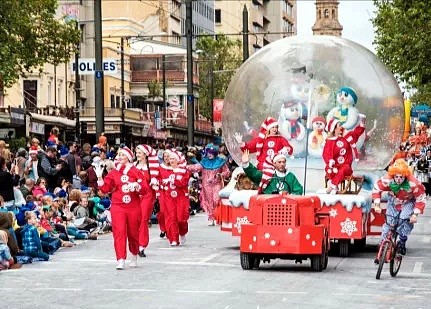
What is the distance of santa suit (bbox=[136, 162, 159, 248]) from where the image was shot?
21.6 m

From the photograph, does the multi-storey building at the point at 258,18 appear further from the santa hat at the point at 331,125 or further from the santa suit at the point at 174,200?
the santa hat at the point at 331,125

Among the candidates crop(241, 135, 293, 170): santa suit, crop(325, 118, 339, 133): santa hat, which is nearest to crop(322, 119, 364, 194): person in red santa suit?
crop(325, 118, 339, 133): santa hat

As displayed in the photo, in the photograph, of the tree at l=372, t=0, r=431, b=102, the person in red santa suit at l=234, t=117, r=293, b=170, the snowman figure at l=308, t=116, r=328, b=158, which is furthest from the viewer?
the tree at l=372, t=0, r=431, b=102

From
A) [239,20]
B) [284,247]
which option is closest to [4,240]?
[284,247]

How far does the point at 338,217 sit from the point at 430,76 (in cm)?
2232

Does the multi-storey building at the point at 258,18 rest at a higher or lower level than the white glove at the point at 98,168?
higher

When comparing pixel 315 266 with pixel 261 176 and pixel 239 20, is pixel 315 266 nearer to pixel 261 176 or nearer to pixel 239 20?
pixel 261 176

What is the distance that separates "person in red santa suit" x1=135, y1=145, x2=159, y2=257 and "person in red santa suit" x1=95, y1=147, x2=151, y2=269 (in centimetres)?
Answer: 26

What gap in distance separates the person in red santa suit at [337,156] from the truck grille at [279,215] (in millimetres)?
2954

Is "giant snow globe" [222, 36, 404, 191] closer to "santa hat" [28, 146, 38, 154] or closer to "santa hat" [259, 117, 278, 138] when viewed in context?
"santa hat" [259, 117, 278, 138]

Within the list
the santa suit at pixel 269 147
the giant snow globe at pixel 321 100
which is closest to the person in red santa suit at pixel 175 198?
the giant snow globe at pixel 321 100

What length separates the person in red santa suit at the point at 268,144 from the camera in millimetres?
23594

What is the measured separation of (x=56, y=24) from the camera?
161 ft

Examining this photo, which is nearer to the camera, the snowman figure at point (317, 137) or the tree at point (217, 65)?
the snowman figure at point (317, 137)
